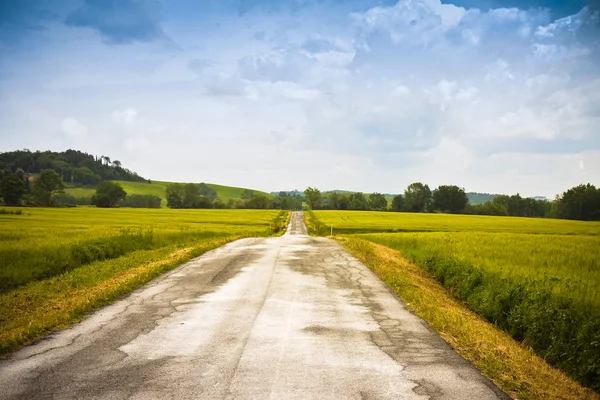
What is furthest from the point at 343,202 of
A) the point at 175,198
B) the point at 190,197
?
the point at 175,198

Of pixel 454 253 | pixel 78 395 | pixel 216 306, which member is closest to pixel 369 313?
pixel 216 306

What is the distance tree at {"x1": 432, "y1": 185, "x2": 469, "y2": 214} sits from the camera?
143625mm

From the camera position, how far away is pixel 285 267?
53.9 feet

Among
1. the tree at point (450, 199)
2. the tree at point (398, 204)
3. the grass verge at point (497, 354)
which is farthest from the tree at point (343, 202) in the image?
the grass verge at point (497, 354)

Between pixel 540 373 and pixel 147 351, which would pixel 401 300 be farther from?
pixel 147 351

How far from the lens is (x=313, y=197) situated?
17025 centimetres

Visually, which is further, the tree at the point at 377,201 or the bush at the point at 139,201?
the tree at the point at 377,201

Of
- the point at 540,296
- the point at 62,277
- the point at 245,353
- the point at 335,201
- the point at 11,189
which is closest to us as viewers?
the point at 245,353

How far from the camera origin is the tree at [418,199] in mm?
149775

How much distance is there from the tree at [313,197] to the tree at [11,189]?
336 feet

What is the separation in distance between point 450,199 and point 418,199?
11334 mm

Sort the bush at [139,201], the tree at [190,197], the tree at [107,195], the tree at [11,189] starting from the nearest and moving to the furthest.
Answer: the tree at [11,189], the tree at [107,195], the tree at [190,197], the bush at [139,201]

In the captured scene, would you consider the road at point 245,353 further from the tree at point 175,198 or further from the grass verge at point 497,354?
the tree at point 175,198

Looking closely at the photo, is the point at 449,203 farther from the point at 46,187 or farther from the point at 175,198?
the point at 46,187
